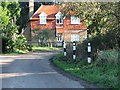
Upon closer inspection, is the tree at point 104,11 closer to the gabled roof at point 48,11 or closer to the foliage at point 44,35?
the foliage at point 44,35

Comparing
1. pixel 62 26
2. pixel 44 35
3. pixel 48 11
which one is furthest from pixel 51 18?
pixel 44 35

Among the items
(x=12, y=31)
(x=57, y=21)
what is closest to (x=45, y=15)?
(x=57, y=21)

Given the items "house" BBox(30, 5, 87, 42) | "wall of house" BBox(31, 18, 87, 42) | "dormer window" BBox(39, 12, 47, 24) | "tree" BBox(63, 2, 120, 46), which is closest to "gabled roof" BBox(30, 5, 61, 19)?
"house" BBox(30, 5, 87, 42)

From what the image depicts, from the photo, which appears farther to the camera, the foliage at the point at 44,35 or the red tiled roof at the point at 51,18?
the red tiled roof at the point at 51,18

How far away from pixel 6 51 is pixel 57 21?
2827cm

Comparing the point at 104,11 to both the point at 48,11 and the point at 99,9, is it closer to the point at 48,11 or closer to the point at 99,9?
the point at 99,9

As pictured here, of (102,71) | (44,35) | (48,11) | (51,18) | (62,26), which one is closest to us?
(102,71)

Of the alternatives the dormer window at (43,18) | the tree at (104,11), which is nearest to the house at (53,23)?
the dormer window at (43,18)

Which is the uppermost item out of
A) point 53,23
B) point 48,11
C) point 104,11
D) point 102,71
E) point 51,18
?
point 48,11

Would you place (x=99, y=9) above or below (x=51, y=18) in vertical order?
below

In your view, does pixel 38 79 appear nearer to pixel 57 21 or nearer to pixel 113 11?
pixel 113 11

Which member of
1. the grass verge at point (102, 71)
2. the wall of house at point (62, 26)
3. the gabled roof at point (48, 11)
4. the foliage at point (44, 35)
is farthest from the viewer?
the gabled roof at point (48, 11)

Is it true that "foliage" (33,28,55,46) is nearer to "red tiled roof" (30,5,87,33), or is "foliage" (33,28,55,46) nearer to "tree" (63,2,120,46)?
"red tiled roof" (30,5,87,33)

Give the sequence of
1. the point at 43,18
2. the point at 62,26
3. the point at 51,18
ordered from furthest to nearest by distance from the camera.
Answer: the point at 43,18 < the point at 51,18 < the point at 62,26
